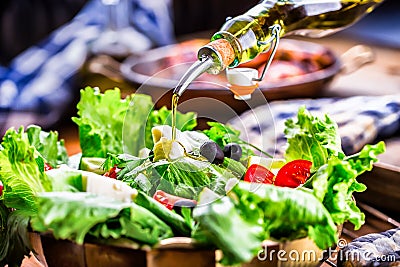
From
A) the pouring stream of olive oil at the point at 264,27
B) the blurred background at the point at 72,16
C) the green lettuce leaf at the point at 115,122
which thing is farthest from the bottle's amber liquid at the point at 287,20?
the blurred background at the point at 72,16

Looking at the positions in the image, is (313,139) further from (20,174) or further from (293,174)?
(20,174)

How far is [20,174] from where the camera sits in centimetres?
83

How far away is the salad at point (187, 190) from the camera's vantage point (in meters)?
0.71

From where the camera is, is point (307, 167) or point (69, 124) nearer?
point (307, 167)

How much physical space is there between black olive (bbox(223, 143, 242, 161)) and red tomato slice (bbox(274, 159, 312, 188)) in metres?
0.06

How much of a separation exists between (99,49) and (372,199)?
52.0 inches

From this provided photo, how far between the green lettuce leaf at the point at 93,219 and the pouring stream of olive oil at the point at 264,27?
6.9 inches

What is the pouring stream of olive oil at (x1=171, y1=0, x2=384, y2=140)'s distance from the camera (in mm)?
849

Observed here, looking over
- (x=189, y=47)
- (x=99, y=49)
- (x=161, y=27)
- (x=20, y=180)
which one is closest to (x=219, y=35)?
(x=20, y=180)

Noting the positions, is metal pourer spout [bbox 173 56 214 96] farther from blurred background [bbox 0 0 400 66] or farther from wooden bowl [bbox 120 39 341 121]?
blurred background [bbox 0 0 400 66]

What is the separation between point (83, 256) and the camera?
75 cm

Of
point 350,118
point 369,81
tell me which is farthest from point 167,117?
point 369,81

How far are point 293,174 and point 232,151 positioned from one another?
9 centimetres

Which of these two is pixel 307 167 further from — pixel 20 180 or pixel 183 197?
pixel 20 180
